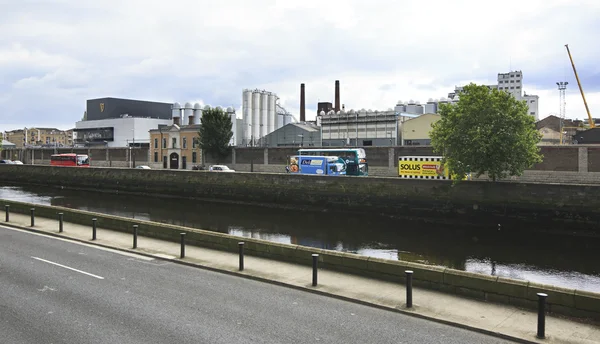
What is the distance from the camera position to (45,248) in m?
16.6

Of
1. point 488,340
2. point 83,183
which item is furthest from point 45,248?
point 83,183

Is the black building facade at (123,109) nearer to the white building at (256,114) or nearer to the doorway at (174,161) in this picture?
the white building at (256,114)

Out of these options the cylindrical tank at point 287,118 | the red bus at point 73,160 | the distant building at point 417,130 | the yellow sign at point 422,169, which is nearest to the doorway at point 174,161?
the red bus at point 73,160

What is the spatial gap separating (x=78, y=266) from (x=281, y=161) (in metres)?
55.0

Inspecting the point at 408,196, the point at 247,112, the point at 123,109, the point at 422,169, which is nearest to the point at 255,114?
the point at 247,112

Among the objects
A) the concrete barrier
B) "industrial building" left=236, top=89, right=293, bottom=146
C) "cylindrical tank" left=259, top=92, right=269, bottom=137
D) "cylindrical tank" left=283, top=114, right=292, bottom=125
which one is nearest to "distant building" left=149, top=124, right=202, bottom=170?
"industrial building" left=236, top=89, right=293, bottom=146

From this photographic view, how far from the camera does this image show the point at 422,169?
53.2m

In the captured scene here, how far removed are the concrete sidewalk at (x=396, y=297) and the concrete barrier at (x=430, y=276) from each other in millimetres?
231

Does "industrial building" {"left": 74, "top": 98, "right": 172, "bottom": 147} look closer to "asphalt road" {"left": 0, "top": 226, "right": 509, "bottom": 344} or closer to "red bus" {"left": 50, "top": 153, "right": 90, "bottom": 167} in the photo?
"red bus" {"left": 50, "top": 153, "right": 90, "bottom": 167}

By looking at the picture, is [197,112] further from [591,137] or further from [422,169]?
[591,137]

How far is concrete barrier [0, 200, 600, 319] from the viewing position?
9883mm

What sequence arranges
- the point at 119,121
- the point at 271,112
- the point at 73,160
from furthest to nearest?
the point at 119,121
the point at 271,112
the point at 73,160

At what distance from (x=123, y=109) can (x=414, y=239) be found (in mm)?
118617

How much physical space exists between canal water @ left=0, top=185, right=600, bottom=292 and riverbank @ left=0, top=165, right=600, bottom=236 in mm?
1253
